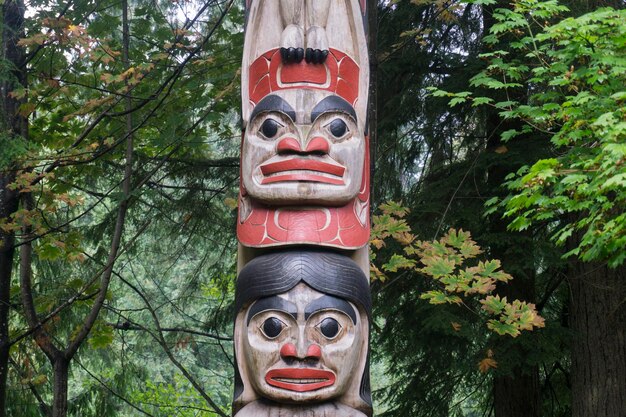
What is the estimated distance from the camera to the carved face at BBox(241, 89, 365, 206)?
20.7ft

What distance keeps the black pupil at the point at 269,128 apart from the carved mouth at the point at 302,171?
0.26 m

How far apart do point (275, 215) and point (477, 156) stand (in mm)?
4056

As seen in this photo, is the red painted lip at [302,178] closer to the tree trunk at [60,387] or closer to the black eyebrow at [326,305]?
the black eyebrow at [326,305]

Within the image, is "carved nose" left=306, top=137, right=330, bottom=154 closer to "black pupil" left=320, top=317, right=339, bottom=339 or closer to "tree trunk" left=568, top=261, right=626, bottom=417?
"black pupil" left=320, top=317, right=339, bottom=339

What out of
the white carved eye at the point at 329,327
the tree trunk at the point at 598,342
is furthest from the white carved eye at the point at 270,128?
the tree trunk at the point at 598,342

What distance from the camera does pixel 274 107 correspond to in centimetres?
650

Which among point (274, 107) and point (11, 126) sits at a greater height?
point (11, 126)

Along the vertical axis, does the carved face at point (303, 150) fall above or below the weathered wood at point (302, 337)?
above

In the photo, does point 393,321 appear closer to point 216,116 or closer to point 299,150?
point 216,116

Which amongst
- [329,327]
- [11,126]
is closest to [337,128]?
[329,327]

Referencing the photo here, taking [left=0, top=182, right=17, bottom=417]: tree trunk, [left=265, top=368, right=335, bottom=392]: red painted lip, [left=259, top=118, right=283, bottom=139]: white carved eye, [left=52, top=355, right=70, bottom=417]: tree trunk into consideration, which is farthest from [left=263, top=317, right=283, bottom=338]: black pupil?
[left=0, top=182, right=17, bottom=417]: tree trunk

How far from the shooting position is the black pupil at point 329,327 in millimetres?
6066

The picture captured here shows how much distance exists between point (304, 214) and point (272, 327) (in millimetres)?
900

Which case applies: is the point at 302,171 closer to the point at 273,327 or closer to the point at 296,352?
the point at 273,327
